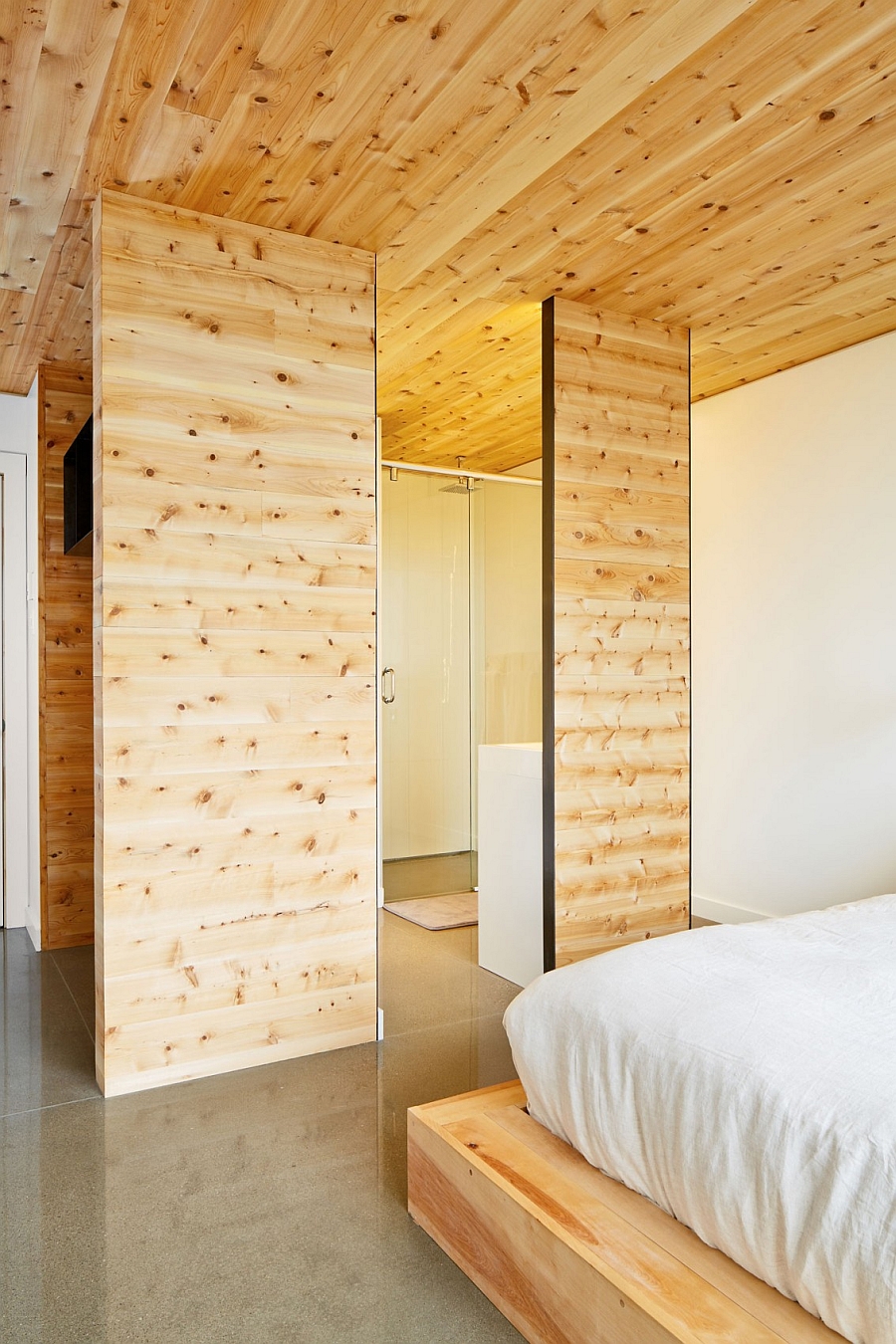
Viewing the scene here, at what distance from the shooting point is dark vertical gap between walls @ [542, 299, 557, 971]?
11.5 feet

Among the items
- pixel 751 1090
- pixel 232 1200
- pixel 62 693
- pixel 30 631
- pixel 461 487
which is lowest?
pixel 232 1200

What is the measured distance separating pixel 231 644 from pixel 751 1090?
200 cm

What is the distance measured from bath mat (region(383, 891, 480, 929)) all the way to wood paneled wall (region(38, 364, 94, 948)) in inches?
61.9

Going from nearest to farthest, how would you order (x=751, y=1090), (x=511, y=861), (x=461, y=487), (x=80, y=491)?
(x=751, y=1090) < (x=511, y=861) < (x=80, y=491) < (x=461, y=487)

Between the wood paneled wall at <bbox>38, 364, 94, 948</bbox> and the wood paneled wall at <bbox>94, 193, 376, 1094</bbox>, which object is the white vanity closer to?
the wood paneled wall at <bbox>94, 193, 376, 1094</bbox>

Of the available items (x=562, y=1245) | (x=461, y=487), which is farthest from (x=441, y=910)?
(x=562, y=1245)

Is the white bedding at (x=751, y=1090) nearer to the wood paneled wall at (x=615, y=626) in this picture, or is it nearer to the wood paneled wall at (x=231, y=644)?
the wood paneled wall at (x=231, y=644)

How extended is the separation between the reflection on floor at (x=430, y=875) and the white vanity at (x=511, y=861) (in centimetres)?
126

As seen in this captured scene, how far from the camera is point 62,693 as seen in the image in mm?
4371

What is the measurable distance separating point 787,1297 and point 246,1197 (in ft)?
4.26

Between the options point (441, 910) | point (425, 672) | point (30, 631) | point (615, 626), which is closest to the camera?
point (615, 626)

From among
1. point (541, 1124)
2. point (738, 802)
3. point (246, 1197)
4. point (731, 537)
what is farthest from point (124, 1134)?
point (731, 537)

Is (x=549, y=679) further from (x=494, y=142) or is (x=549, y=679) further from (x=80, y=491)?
(x=80, y=491)

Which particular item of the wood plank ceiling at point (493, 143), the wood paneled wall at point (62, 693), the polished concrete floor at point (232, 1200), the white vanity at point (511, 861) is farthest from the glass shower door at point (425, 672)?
the polished concrete floor at point (232, 1200)
